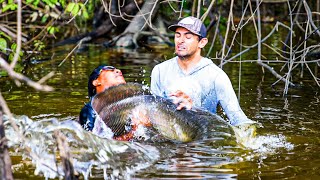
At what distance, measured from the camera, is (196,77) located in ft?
23.8

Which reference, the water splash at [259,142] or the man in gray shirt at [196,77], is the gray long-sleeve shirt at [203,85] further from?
the water splash at [259,142]

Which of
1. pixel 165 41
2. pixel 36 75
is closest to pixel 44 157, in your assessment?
pixel 36 75

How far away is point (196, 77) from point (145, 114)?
2.61 feet

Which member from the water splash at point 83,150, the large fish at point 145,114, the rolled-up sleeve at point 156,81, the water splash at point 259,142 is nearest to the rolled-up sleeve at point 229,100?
the water splash at point 259,142

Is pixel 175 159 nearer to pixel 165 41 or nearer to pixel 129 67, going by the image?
pixel 129 67

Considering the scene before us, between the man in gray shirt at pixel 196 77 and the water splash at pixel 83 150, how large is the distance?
1325 millimetres

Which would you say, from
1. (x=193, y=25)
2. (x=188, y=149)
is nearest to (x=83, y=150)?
(x=188, y=149)

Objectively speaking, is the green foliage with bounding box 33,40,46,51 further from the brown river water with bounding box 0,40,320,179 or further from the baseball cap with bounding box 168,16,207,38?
the baseball cap with bounding box 168,16,207,38

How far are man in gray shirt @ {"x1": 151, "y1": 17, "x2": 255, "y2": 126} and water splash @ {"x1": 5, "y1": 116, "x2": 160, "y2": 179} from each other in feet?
4.35

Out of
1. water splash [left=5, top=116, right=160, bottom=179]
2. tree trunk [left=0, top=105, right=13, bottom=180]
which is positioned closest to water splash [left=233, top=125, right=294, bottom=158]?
water splash [left=5, top=116, right=160, bottom=179]

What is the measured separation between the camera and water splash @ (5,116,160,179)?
5.39m

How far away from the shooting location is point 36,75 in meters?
11.9

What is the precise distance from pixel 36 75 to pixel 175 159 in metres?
6.42

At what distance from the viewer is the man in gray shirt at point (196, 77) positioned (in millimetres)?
7133
